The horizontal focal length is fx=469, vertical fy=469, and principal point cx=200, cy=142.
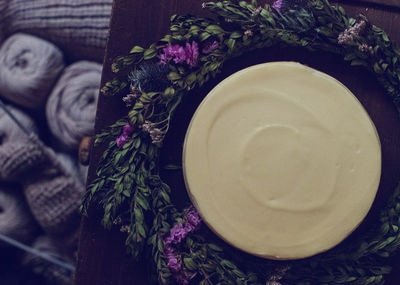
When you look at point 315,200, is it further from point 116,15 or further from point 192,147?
point 116,15

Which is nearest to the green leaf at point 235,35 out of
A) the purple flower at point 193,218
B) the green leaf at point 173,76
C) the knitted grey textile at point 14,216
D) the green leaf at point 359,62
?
the green leaf at point 173,76

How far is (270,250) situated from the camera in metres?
0.92

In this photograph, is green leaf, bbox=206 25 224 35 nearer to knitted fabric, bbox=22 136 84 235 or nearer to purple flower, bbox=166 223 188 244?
purple flower, bbox=166 223 188 244

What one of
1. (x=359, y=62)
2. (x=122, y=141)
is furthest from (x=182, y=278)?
(x=359, y=62)

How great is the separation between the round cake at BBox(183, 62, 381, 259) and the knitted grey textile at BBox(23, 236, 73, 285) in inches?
29.0

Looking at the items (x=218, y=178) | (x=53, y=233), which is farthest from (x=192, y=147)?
(x=53, y=233)

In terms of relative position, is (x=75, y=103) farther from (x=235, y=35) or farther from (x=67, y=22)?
(x=235, y=35)

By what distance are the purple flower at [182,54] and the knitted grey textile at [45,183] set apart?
22.6 inches

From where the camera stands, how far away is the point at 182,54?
0.93 m

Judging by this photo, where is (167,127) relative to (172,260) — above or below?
above

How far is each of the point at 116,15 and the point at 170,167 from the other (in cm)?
34

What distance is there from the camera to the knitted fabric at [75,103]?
1.36m

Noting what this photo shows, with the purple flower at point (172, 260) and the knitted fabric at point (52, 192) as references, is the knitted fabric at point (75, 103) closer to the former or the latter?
the knitted fabric at point (52, 192)

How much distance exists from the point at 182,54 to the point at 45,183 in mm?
671
